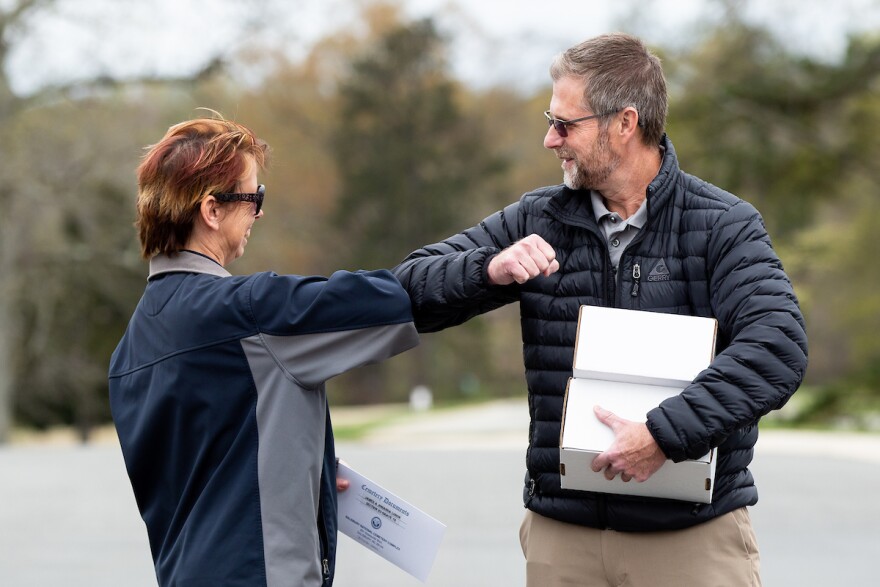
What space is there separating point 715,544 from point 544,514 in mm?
430

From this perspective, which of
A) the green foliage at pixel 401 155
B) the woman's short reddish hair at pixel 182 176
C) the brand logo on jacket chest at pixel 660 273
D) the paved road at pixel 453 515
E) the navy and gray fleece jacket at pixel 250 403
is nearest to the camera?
the navy and gray fleece jacket at pixel 250 403

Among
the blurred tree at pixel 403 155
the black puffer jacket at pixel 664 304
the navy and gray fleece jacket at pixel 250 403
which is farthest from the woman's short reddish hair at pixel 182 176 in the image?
the blurred tree at pixel 403 155

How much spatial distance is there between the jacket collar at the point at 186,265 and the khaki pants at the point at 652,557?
1.09 metres

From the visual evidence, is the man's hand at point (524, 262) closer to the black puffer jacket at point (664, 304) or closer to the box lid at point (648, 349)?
the black puffer jacket at point (664, 304)

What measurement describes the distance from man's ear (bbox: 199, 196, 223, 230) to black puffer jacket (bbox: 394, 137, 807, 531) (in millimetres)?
461

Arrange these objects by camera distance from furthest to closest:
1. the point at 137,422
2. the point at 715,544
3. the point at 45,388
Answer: the point at 45,388, the point at 715,544, the point at 137,422

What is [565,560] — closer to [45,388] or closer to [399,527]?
[399,527]

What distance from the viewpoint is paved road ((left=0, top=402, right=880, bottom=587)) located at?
7.57 meters

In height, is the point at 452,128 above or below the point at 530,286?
above

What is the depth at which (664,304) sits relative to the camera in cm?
304

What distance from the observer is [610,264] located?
311 centimetres

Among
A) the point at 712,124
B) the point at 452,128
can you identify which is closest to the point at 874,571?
the point at 712,124

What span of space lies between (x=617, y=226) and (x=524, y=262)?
37 cm

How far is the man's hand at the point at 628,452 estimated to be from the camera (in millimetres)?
2725
